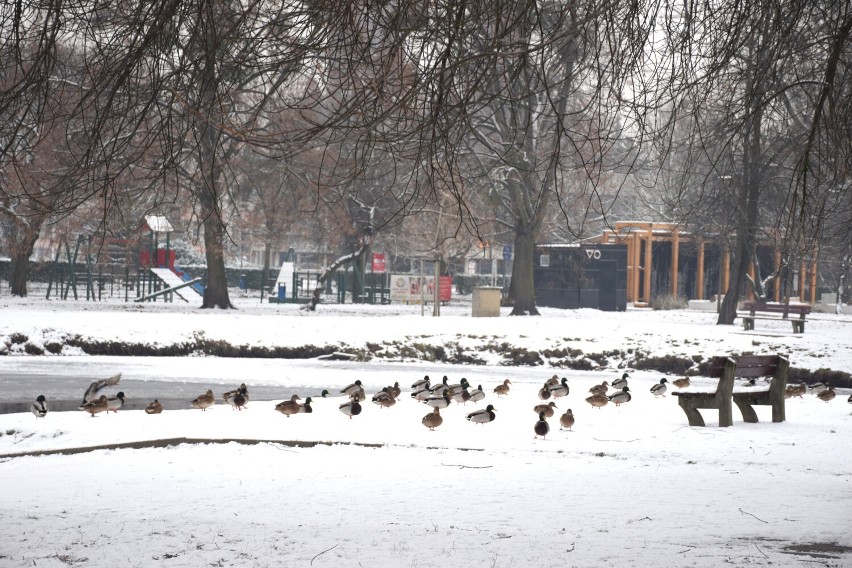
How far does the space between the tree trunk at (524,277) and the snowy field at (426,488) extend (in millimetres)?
15743

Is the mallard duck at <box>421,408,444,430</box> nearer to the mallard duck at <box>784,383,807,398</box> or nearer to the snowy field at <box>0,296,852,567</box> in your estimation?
the snowy field at <box>0,296,852,567</box>

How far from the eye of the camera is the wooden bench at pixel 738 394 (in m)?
12.2

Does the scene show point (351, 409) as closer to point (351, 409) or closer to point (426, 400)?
point (351, 409)

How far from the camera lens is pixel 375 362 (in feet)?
75.4

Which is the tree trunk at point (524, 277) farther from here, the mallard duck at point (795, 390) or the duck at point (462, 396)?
the duck at point (462, 396)

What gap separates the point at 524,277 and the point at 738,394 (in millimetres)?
19904

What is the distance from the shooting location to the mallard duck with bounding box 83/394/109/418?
1238cm

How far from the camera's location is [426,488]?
28.5ft

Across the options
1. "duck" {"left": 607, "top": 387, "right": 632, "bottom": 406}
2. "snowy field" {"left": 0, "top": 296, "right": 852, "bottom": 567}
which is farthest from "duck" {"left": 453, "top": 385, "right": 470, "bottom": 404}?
"duck" {"left": 607, "top": 387, "right": 632, "bottom": 406}

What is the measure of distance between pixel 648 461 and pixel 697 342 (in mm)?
13548

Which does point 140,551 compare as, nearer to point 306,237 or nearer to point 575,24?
point 575,24

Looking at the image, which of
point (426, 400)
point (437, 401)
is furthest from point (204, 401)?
point (437, 401)

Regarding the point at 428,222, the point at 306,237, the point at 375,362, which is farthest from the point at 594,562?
the point at 306,237

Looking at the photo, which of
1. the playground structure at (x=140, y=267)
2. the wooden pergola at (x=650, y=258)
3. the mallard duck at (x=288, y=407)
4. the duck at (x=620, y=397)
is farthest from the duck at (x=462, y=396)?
the wooden pergola at (x=650, y=258)
